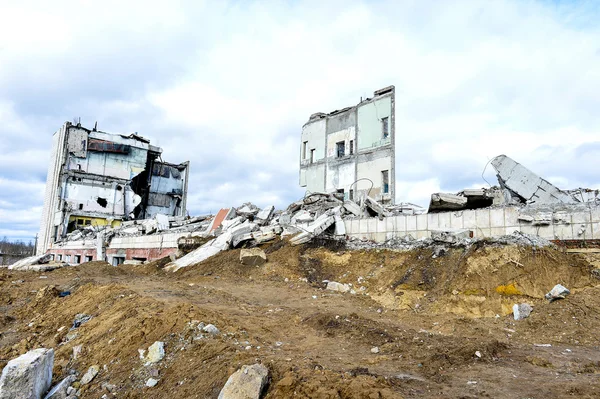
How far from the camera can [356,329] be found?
6.09m

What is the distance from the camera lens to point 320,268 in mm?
11391

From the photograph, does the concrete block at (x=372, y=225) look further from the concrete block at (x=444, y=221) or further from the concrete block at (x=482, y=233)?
the concrete block at (x=482, y=233)

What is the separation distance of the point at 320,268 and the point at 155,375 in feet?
22.8

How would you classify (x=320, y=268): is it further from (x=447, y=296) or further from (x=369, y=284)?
(x=447, y=296)

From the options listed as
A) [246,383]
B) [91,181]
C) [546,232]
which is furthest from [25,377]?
[91,181]

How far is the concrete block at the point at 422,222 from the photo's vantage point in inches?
418

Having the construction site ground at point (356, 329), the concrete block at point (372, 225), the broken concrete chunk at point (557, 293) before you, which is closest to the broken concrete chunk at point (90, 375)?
the construction site ground at point (356, 329)

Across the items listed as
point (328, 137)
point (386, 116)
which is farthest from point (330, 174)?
point (386, 116)

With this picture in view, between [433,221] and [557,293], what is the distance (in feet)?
12.0

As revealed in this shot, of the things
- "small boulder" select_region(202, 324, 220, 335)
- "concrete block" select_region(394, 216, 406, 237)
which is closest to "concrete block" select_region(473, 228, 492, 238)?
"concrete block" select_region(394, 216, 406, 237)

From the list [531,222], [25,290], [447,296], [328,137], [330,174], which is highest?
[328,137]

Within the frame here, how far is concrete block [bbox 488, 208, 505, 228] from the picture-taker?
921cm

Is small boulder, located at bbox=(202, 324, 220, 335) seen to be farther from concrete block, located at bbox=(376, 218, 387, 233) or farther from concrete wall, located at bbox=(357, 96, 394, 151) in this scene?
concrete wall, located at bbox=(357, 96, 394, 151)

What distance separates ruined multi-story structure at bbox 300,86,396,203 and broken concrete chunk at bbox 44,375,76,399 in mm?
17226
